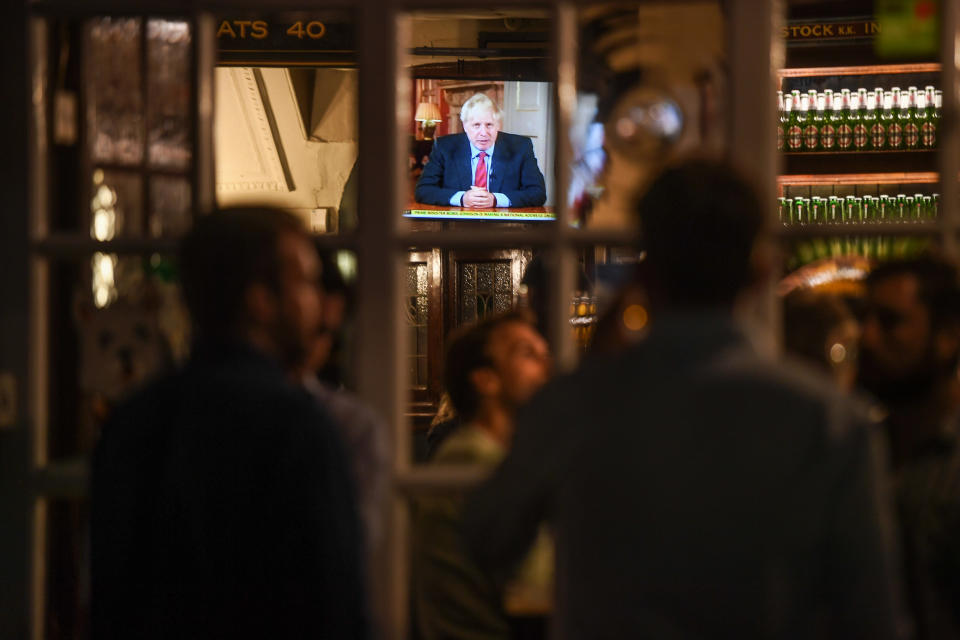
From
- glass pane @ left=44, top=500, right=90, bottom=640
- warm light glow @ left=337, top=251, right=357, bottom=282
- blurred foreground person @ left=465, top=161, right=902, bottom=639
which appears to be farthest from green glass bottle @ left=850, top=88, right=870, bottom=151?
blurred foreground person @ left=465, top=161, right=902, bottom=639

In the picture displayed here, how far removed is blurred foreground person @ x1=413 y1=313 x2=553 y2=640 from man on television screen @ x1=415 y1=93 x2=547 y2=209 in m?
3.26

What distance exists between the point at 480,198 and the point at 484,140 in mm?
289

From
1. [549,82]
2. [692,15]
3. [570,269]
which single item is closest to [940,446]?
[570,269]

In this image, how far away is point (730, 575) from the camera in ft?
4.47

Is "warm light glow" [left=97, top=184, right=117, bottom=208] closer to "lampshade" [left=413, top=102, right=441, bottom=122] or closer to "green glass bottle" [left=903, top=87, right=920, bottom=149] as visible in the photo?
"lampshade" [left=413, top=102, right=441, bottom=122]

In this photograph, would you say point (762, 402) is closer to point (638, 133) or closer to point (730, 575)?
point (730, 575)

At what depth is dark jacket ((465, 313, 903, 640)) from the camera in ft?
4.44

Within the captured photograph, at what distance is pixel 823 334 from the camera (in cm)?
205

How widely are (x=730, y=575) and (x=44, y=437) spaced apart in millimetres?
1397

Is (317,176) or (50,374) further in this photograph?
(317,176)

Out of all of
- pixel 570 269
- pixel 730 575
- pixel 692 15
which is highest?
pixel 692 15

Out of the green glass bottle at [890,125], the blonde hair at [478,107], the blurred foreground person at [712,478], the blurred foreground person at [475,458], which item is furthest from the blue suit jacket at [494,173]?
the blurred foreground person at [712,478]

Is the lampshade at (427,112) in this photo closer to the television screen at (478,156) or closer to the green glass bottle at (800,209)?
the television screen at (478,156)

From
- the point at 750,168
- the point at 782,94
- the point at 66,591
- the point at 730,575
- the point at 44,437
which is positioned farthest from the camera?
the point at 782,94
